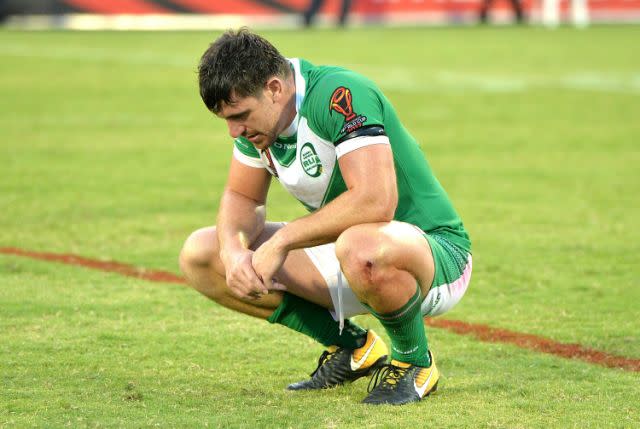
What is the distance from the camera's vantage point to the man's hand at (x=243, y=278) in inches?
181

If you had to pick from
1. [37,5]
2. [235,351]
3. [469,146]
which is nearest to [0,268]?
[235,351]

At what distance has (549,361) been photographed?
17.6 ft

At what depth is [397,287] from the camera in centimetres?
445

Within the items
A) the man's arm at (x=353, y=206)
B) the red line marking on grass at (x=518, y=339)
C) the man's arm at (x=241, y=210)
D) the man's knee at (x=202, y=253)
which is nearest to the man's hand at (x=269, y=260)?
the man's arm at (x=353, y=206)

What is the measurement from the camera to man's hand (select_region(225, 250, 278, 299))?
4.61 meters

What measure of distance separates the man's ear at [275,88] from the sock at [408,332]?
0.87 meters

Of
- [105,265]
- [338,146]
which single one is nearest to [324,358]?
[338,146]

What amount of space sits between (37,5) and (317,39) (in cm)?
941

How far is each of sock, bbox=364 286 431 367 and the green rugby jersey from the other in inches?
16.4

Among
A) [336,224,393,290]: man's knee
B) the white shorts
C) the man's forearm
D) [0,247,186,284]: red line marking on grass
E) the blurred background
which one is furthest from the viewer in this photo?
the blurred background

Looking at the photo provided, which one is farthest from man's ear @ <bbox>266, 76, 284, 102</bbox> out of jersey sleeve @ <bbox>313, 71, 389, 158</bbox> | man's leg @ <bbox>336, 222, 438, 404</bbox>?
man's leg @ <bbox>336, 222, 438, 404</bbox>

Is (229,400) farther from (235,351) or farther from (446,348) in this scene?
(446,348)

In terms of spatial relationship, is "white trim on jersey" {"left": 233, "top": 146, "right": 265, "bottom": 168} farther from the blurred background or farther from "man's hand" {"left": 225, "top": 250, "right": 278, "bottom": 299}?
the blurred background

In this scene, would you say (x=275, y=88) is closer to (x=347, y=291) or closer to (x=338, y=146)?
(x=338, y=146)
